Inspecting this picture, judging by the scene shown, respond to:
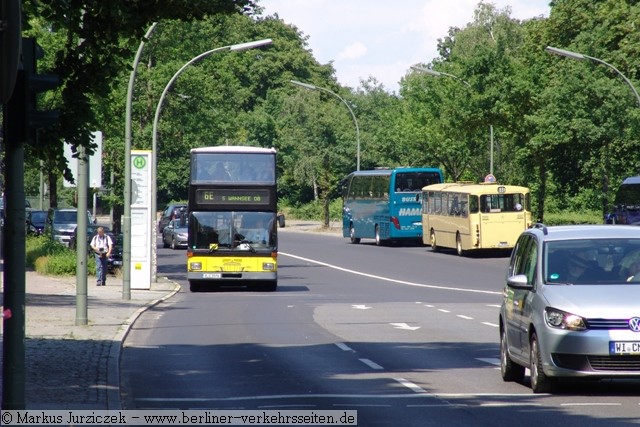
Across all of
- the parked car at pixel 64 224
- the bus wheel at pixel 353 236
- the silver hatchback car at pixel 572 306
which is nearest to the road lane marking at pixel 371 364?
the silver hatchback car at pixel 572 306

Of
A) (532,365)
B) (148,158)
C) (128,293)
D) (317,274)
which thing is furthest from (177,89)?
(532,365)

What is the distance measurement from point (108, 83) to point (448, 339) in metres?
7.55

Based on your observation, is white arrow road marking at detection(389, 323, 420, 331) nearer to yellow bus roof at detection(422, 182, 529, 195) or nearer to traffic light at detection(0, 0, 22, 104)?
traffic light at detection(0, 0, 22, 104)

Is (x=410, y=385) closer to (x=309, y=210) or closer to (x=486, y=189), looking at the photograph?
(x=486, y=189)

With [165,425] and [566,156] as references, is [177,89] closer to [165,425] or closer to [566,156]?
[566,156]

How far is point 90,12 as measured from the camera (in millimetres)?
16547

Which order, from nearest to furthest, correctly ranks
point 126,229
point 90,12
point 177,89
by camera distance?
point 90,12, point 126,229, point 177,89

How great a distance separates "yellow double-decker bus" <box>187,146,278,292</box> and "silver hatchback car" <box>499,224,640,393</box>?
70.5 feet

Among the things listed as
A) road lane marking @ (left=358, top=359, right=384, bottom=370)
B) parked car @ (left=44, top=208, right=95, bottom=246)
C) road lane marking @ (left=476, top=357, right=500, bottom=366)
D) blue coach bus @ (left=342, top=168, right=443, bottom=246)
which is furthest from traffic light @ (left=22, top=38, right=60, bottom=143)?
blue coach bus @ (left=342, top=168, right=443, bottom=246)

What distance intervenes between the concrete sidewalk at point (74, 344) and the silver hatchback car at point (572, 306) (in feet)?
13.9

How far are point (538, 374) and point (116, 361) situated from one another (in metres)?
6.17

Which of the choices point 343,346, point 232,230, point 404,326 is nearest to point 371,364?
point 343,346

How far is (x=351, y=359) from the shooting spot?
18.1 meters

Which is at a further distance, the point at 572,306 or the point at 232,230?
the point at 232,230
